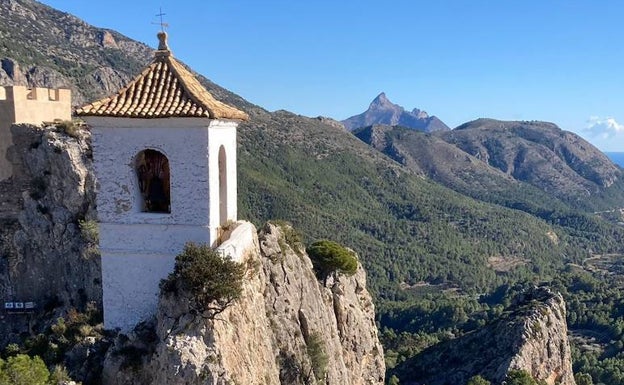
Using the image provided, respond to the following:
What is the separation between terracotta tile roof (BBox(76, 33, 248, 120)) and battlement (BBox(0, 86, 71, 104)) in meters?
19.7

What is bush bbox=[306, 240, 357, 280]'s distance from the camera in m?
31.4

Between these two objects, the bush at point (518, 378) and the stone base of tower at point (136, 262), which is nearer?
the stone base of tower at point (136, 262)

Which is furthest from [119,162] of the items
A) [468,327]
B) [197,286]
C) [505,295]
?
[505,295]

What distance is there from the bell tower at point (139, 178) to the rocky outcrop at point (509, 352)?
3794cm

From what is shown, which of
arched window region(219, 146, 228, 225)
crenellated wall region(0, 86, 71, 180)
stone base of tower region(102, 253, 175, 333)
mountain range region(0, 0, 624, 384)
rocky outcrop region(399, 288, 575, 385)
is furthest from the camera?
mountain range region(0, 0, 624, 384)

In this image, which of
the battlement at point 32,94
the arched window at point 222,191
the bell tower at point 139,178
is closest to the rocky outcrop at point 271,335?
the arched window at point 222,191

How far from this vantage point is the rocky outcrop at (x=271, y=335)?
39.2 ft

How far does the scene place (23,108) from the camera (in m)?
31.1

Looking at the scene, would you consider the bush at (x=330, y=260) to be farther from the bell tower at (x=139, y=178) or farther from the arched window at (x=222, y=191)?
the bell tower at (x=139, y=178)

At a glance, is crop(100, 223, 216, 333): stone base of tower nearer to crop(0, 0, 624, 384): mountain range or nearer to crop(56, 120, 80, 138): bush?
crop(56, 120, 80, 138): bush

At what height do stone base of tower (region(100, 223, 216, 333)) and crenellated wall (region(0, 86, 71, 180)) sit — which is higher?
crenellated wall (region(0, 86, 71, 180))

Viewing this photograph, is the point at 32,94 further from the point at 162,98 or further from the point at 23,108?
the point at 162,98

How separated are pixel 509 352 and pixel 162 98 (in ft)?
143

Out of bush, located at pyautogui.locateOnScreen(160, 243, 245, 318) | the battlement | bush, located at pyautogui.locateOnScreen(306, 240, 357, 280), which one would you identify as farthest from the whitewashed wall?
the battlement
